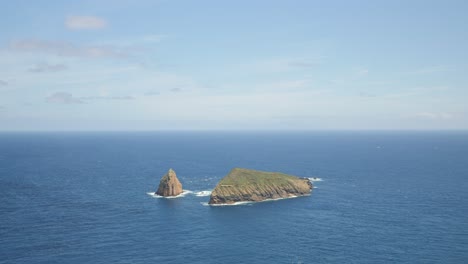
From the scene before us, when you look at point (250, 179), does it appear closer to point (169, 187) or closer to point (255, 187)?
→ point (255, 187)

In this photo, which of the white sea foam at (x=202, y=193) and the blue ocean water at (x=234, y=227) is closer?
the blue ocean water at (x=234, y=227)

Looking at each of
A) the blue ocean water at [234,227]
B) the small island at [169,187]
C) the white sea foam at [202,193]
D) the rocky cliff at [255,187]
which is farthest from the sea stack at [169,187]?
the rocky cliff at [255,187]

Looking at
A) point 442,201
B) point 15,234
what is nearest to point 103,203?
point 15,234

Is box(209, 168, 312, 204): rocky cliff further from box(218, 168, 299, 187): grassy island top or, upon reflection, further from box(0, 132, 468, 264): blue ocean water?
box(0, 132, 468, 264): blue ocean water

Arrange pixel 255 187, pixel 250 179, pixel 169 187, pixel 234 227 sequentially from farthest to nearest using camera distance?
pixel 250 179, pixel 169 187, pixel 255 187, pixel 234 227

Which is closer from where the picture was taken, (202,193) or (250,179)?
(250,179)

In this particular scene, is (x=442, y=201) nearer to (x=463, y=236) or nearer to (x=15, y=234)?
(x=463, y=236)

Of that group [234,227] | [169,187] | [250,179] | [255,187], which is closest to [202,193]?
[169,187]

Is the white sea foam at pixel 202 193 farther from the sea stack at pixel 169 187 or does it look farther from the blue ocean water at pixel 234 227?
the sea stack at pixel 169 187
